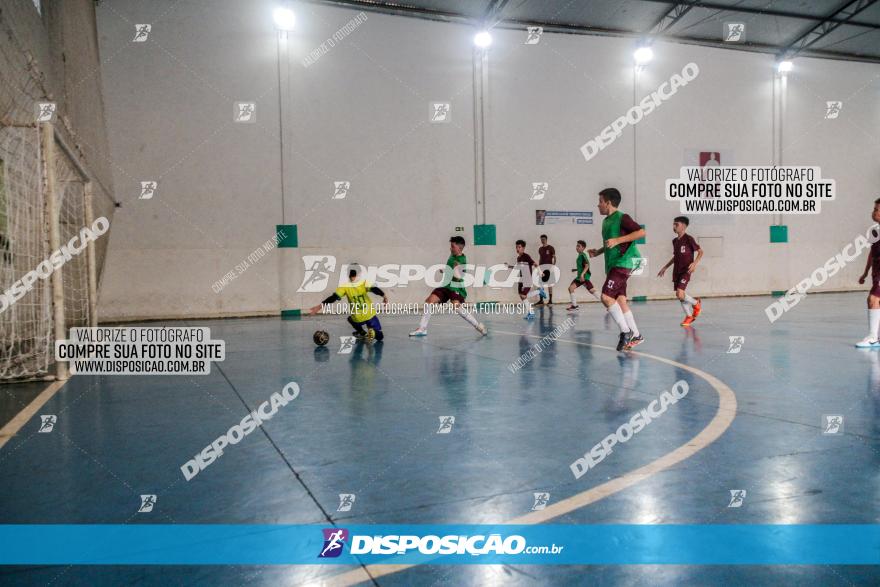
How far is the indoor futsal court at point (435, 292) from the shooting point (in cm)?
295

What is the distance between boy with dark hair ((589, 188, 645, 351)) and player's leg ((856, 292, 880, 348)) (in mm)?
3278

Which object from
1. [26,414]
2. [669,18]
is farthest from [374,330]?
[669,18]

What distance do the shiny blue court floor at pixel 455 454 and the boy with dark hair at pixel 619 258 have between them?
1065 millimetres

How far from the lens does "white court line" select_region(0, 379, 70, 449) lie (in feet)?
16.0

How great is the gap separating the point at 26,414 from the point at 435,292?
24.1 ft

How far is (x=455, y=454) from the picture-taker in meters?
4.10

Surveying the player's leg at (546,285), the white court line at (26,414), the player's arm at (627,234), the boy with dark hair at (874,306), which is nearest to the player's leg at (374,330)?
the player's arm at (627,234)

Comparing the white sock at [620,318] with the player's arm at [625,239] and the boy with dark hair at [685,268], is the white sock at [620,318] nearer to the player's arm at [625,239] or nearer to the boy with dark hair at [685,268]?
the player's arm at [625,239]

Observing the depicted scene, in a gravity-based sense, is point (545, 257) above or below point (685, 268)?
above

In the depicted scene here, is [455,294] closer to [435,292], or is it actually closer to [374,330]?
[435,292]

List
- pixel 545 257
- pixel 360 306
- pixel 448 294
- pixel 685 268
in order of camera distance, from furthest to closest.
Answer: pixel 545 257 < pixel 685 268 < pixel 448 294 < pixel 360 306

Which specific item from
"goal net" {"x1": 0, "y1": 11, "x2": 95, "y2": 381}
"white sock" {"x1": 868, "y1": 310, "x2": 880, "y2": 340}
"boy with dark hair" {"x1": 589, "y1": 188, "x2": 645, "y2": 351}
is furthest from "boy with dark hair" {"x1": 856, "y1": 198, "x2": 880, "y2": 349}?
"goal net" {"x1": 0, "y1": 11, "x2": 95, "y2": 381}

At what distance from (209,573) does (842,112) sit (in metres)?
30.6

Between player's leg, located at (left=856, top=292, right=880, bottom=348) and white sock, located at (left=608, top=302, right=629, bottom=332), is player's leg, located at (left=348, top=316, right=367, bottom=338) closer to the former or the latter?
white sock, located at (left=608, top=302, right=629, bottom=332)
